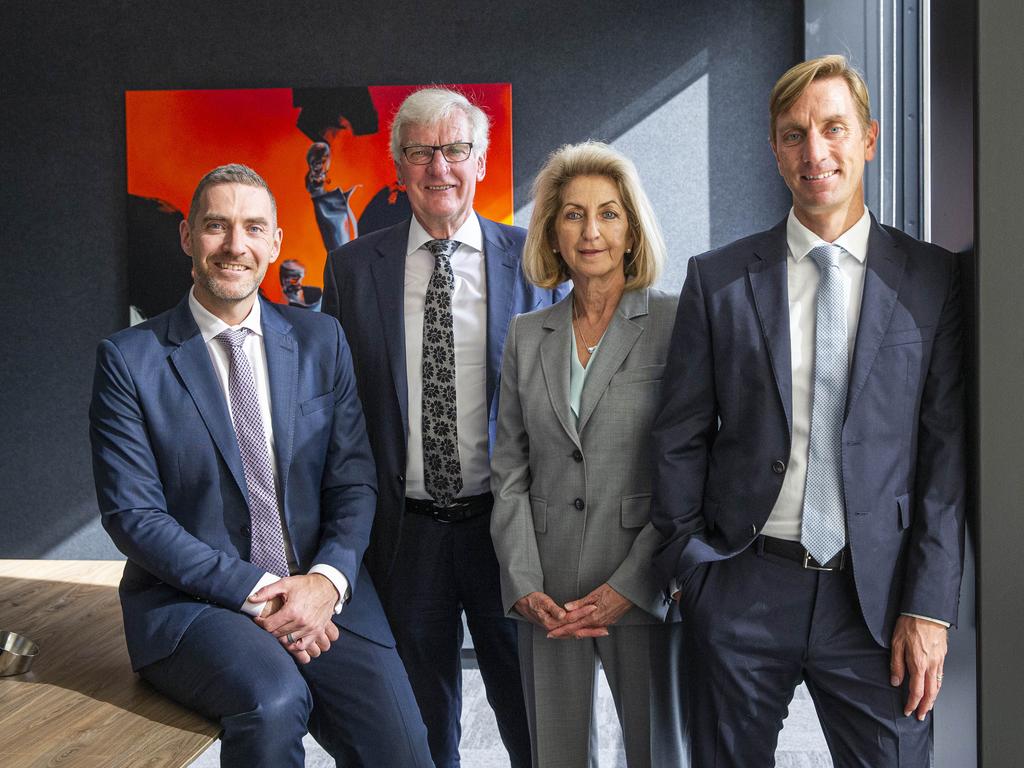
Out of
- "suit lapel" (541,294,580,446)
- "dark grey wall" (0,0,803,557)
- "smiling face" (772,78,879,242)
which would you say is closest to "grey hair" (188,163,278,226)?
"suit lapel" (541,294,580,446)

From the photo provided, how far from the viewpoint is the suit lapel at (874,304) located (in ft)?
5.89

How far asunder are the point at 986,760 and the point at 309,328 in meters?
1.69

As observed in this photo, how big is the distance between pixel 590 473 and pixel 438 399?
54cm

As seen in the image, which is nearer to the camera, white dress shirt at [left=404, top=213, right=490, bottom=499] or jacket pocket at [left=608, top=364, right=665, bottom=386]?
jacket pocket at [left=608, top=364, right=665, bottom=386]

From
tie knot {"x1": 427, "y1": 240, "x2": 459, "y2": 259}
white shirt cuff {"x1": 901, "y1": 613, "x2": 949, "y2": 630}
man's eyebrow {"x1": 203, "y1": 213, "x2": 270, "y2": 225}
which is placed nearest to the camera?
white shirt cuff {"x1": 901, "y1": 613, "x2": 949, "y2": 630}

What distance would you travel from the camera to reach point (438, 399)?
8.46ft

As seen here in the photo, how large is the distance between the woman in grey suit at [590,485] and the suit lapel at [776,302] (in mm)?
353

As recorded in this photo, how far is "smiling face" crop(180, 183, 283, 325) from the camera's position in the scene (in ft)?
7.57

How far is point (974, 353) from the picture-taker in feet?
5.62

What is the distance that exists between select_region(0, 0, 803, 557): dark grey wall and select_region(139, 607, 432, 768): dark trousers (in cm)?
278

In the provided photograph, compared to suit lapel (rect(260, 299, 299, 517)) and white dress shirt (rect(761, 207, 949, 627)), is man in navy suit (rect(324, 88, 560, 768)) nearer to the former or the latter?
suit lapel (rect(260, 299, 299, 517))

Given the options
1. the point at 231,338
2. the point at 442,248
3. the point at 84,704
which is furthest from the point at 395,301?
the point at 84,704

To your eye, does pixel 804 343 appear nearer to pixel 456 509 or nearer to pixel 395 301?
pixel 456 509

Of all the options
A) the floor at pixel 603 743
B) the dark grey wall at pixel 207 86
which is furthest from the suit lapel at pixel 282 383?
the dark grey wall at pixel 207 86
